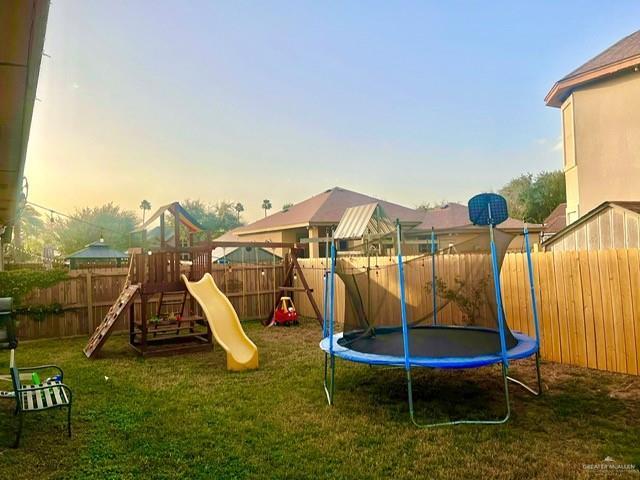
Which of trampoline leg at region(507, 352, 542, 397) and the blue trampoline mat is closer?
the blue trampoline mat

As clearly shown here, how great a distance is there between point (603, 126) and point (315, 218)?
10.3 metres

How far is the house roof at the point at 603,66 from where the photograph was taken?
8.59m

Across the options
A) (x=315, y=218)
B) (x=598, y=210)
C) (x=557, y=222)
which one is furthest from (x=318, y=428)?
(x=557, y=222)

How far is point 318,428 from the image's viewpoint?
3611 millimetres

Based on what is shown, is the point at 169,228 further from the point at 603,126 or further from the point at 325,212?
the point at 325,212

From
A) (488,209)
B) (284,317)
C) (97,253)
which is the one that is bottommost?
(284,317)

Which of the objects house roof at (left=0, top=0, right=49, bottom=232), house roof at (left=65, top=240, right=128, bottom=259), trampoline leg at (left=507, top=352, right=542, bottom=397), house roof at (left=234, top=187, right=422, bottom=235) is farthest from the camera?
house roof at (left=234, top=187, right=422, bottom=235)

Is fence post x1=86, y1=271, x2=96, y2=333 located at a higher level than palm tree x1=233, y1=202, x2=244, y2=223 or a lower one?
lower

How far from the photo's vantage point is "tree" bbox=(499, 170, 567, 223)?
26.5m

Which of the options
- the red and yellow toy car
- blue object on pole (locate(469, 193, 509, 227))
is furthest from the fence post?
blue object on pole (locate(469, 193, 509, 227))

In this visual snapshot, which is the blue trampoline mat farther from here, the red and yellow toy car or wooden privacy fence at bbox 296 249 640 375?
the red and yellow toy car

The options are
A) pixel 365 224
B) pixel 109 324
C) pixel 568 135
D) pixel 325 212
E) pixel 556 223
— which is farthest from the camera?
pixel 556 223

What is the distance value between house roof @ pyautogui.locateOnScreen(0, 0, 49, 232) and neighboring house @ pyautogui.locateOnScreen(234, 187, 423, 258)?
13773 mm

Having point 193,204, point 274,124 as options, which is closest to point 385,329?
point 274,124
